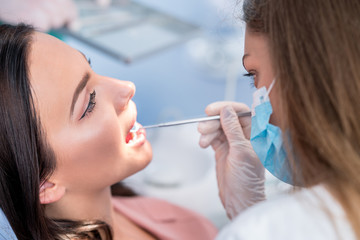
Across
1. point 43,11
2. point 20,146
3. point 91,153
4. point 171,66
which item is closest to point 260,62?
point 91,153

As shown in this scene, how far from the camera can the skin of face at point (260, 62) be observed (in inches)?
29.9

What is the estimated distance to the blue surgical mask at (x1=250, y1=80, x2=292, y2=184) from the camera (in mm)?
790

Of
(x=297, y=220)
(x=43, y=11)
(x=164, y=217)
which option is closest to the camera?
(x=297, y=220)

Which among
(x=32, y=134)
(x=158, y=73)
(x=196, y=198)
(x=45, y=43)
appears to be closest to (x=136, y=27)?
(x=158, y=73)

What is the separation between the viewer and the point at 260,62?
0.78 metres

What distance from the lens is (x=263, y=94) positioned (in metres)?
0.79

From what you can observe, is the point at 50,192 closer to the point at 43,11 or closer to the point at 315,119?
the point at 315,119

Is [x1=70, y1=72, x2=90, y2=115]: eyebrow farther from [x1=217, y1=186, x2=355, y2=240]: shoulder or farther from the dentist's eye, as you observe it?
[x1=217, y1=186, x2=355, y2=240]: shoulder

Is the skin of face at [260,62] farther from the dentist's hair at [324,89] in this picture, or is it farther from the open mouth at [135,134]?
the open mouth at [135,134]

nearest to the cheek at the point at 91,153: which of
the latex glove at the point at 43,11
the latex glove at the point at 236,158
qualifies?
the latex glove at the point at 236,158

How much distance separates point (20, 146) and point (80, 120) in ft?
0.47

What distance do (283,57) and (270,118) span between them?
7.7 inches

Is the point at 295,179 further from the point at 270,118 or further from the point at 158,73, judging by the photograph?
the point at 158,73

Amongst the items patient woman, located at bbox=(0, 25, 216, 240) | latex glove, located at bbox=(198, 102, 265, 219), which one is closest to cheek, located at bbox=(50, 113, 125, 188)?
patient woman, located at bbox=(0, 25, 216, 240)
